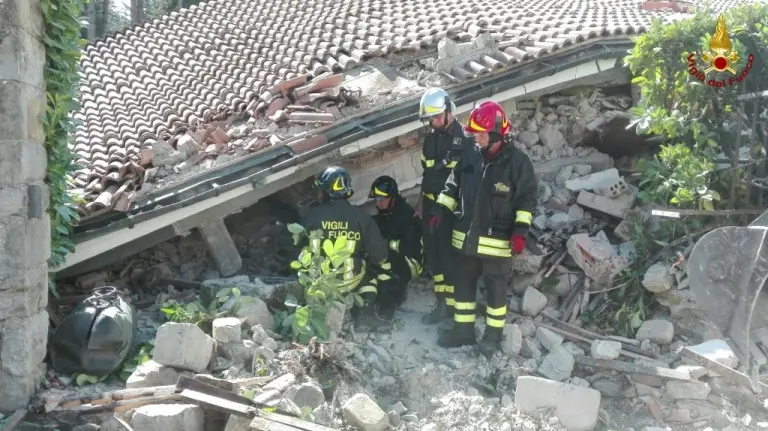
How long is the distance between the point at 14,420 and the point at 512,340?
13.1 ft

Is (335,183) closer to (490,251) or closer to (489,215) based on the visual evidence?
(489,215)

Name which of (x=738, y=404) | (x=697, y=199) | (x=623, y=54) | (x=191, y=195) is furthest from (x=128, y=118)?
(x=738, y=404)

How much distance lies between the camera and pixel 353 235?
6578mm

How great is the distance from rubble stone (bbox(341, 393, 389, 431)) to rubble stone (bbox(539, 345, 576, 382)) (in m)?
1.70

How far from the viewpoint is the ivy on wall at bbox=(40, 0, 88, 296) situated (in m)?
5.66

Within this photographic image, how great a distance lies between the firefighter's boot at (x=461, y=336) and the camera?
21.4ft

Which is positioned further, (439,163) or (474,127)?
(439,163)

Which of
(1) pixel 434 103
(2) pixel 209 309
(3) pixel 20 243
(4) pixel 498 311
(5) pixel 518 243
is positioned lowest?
(4) pixel 498 311

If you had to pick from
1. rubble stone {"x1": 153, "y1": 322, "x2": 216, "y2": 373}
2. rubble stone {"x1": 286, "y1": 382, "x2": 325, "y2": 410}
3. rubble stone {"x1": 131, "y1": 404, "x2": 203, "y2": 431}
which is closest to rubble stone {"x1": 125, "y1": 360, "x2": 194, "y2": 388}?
rubble stone {"x1": 153, "y1": 322, "x2": 216, "y2": 373}

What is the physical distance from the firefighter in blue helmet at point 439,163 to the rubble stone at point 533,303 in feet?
2.40

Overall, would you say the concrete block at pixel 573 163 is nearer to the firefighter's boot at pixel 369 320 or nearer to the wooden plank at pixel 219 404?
the firefighter's boot at pixel 369 320

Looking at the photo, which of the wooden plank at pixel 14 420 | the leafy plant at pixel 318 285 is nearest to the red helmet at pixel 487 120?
the leafy plant at pixel 318 285

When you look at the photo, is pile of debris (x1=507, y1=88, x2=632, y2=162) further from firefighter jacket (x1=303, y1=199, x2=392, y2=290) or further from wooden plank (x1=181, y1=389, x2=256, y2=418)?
wooden plank (x1=181, y1=389, x2=256, y2=418)

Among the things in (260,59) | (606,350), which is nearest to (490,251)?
(606,350)
